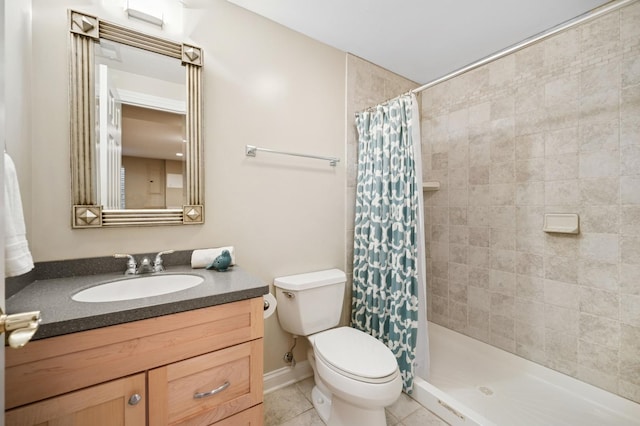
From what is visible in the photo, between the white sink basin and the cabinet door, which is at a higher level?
the white sink basin

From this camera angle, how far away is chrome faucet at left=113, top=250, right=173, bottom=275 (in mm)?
1237

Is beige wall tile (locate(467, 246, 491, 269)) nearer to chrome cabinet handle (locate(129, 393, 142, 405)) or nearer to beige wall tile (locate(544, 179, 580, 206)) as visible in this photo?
beige wall tile (locate(544, 179, 580, 206))

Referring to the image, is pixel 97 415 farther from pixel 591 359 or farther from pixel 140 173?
pixel 591 359

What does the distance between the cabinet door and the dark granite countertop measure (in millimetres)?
192

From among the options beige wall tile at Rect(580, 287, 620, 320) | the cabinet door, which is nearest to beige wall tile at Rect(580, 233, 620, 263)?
beige wall tile at Rect(580, 287, 620, 320)

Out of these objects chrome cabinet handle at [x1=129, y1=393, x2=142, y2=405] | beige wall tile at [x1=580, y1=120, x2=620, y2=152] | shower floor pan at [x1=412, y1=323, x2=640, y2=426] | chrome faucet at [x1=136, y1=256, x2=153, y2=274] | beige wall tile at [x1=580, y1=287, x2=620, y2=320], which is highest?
beige wall tile at [x1=580, y1=120, x2=620, y2=152]

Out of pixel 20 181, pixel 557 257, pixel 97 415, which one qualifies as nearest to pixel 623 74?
pixel 557 257

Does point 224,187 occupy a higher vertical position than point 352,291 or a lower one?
higher

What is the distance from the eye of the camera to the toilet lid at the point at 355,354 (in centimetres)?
123

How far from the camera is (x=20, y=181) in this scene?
1020mm

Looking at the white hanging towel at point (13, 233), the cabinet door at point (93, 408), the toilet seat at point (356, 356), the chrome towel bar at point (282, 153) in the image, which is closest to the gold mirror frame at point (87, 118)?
the white hanging towel at point (13, 233)

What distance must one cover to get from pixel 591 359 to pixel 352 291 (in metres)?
1.47

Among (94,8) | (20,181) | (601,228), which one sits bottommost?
(601,228)

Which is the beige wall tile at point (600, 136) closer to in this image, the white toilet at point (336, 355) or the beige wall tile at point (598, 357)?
the beige wall tile at point (598, 357)
